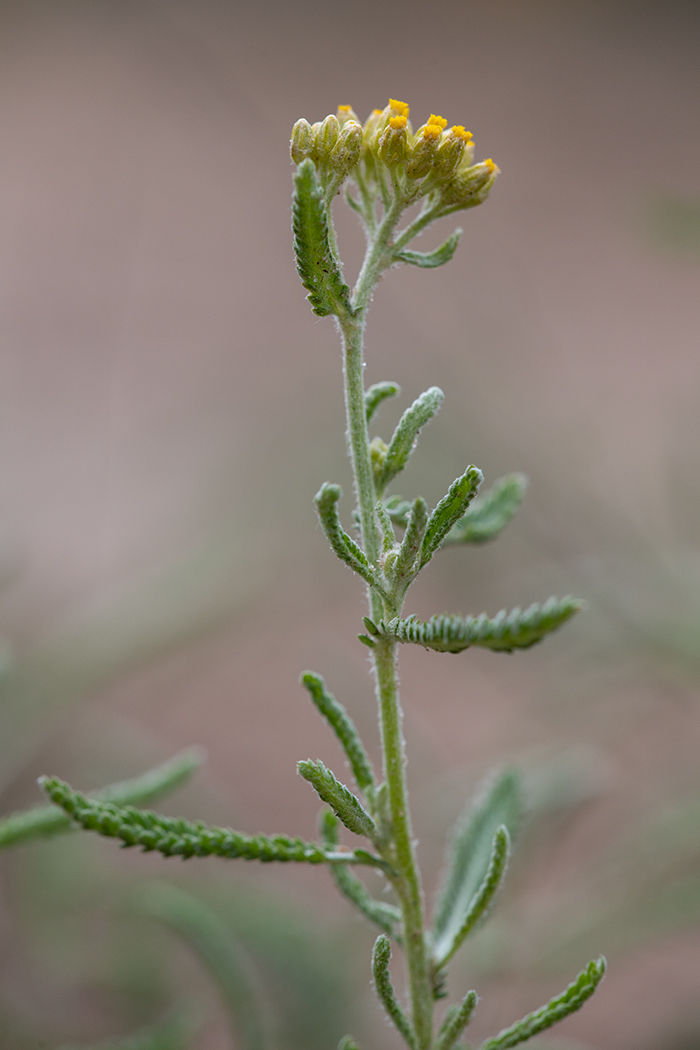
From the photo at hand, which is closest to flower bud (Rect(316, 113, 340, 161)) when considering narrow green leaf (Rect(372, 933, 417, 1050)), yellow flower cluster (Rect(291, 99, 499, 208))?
yellow flower cluster (Rect(291, 99, 499, 208))

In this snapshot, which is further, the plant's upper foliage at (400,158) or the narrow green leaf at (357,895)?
the narrow green leaf at (357,895)

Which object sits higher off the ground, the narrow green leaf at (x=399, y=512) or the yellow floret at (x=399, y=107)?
the yellow floret at (x=399, y=107)

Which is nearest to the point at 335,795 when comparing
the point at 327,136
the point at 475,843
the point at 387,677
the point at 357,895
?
the point at 387,677

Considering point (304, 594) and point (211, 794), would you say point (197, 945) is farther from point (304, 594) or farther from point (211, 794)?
point (304, 594)

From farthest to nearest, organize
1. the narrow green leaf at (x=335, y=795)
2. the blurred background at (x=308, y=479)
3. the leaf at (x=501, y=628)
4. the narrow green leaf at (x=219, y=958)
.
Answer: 1. the blurred background at (x=308, y=479)
2. the narrow green leaf at (x=219, y=958)
3. the narrow green leaf at (x=335, y=795)
4. the leaf at (x=501, y=628)

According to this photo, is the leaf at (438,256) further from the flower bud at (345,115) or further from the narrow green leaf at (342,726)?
the narrow green leaf at (342,726)

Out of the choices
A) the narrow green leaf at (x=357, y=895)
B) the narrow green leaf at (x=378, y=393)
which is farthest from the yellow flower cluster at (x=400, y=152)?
the narrow green leaf at (x=357, y=895)
